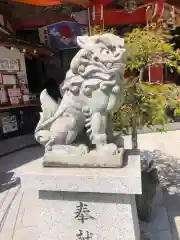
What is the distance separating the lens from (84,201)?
2363 mm

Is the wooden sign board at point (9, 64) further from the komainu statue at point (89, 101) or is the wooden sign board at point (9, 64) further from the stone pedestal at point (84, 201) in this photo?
the stone pedestal at point (84, 201)

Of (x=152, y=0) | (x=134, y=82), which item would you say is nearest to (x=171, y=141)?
(x=152, y=0)

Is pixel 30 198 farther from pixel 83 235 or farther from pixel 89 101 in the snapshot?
pixel 89 101

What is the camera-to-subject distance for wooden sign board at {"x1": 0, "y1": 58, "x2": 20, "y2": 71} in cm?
706

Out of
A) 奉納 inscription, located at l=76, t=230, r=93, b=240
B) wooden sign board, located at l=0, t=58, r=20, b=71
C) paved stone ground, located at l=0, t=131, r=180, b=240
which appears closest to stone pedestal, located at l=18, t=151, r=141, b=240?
奉納 inscription, located at l=76, t=230, r=93, b=240

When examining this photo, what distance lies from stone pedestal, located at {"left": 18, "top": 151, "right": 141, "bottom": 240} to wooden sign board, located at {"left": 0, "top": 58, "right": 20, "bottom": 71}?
16.9ft

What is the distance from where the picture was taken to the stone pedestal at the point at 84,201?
2.24 metres

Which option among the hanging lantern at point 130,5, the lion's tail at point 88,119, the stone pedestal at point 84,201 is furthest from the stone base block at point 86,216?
the hanging lantern at point 130,5

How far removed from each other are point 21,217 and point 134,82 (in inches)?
91.1

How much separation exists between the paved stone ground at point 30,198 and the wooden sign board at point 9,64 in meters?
2.12

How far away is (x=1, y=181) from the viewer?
525cm

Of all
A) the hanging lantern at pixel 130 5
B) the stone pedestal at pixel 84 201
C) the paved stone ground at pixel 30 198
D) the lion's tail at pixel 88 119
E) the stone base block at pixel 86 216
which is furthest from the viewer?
the hanging lantern at pixel 130 5

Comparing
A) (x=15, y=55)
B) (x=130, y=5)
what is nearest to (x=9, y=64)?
(x=15, y=55)

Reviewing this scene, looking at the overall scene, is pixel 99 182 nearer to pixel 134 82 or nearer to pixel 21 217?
pixel 134 82
